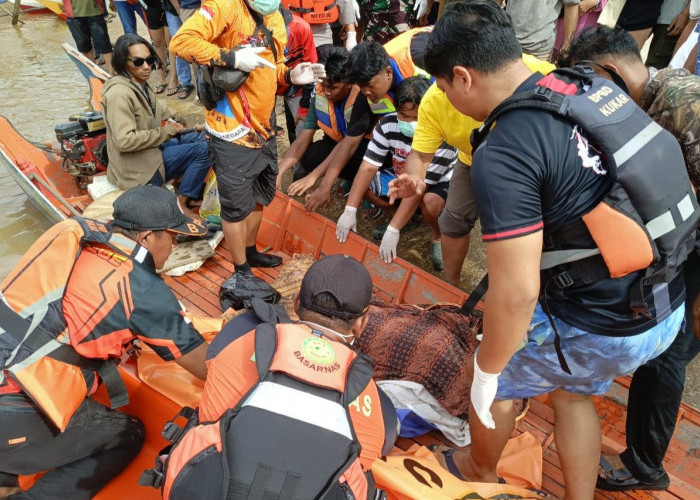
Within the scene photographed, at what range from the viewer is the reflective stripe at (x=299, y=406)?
4.45 feet

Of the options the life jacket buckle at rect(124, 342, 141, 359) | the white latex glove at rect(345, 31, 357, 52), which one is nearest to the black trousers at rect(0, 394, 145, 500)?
the life jacket buckle at rect(124, 342, 141, 359)

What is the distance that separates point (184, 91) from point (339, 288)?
23.0ft

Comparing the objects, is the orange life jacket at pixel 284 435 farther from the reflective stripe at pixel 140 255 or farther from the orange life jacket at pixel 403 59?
the orange life jacket at pixel 403 59

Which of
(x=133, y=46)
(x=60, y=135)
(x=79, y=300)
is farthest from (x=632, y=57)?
(x=60, y=135)

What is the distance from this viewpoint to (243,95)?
10.8 ft

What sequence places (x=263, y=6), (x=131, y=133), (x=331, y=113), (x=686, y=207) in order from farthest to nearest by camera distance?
(x=331, y=113) → (x=131, y=133) → (x=263, y=6) → (x=686, y=207)

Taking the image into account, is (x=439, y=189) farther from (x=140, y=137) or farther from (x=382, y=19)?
(x=382, y=19)

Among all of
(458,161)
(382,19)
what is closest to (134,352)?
(458,161)

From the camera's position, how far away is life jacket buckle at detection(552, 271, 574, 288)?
5.32ft

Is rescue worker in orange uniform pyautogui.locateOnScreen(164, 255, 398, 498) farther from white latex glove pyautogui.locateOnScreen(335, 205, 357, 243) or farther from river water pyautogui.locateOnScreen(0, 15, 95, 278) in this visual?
river water pyautogui.locateOnScreen(0, 15, 95, 278)

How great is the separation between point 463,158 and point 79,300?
2.17 m

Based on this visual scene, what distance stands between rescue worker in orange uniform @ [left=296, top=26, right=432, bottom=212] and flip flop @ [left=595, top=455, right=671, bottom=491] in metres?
2.47

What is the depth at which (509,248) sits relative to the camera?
1.39m

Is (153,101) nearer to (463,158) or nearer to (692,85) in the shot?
(463,158)
